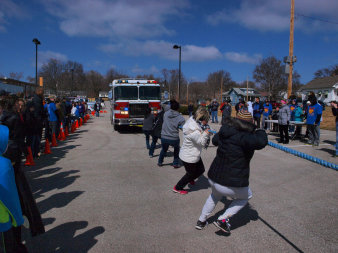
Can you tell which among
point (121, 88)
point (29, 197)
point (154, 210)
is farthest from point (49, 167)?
point (121, 88)

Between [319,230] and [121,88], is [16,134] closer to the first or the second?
[319,230]

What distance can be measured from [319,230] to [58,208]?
4191 mm

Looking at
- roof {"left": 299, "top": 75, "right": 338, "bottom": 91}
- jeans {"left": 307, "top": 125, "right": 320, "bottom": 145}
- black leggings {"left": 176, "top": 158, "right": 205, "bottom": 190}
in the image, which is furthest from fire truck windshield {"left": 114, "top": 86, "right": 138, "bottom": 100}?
roof {"left": 299, "top": 75, "right": 338, "bottom": 91}

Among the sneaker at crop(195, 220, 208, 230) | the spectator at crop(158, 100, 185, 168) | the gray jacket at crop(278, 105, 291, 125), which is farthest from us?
the gray jacket at crop(278, 105, 291, 125)

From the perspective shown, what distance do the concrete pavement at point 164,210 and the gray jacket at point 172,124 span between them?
0.99 meters

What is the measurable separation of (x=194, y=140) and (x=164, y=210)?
131 cm

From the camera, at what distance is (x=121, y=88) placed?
15.0m

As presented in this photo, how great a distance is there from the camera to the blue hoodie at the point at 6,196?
2373 mm

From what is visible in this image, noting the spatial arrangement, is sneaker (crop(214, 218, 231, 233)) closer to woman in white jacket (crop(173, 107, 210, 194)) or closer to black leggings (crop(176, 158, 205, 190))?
woman in white jacket (crop(173, 107, 210, 194))

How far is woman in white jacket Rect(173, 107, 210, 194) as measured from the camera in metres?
4.70

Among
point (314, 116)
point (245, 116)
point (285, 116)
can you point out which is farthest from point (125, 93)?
point (245, 116)

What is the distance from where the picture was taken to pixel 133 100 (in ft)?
49.0

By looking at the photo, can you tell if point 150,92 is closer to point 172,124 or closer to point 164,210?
point 172,124

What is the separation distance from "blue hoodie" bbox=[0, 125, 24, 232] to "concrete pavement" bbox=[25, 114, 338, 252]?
118cm
